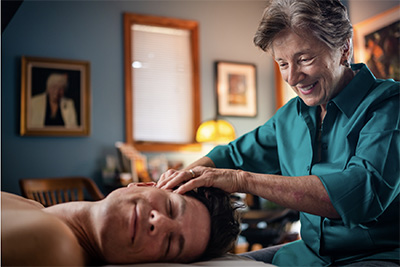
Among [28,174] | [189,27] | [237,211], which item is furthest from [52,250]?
[189,27]

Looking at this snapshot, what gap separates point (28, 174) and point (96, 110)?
3.49 feet

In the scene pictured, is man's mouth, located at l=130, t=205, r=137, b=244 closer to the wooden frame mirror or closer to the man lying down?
the man lying down

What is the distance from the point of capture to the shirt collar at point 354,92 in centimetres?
142

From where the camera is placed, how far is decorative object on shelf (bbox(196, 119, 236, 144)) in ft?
15.9

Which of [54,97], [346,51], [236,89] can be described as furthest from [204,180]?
[236,89]

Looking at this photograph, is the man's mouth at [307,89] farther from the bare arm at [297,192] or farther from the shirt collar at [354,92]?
the bare arm at [297,192]

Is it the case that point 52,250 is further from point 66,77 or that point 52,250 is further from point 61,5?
point 61,5

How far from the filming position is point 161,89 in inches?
212

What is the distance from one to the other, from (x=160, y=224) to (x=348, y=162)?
2.21 ft

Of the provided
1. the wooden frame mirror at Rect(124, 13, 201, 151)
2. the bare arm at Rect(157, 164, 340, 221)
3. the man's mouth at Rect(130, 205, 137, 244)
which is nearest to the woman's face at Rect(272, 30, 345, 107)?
the bare arm at Rect(157, 164, 340, 221)

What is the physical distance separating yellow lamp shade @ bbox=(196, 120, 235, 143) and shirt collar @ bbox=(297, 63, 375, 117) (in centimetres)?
340

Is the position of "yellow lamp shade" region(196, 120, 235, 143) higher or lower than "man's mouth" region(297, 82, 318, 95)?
lower

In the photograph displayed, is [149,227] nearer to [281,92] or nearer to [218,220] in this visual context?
[218,220]

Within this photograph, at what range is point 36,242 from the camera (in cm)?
85
